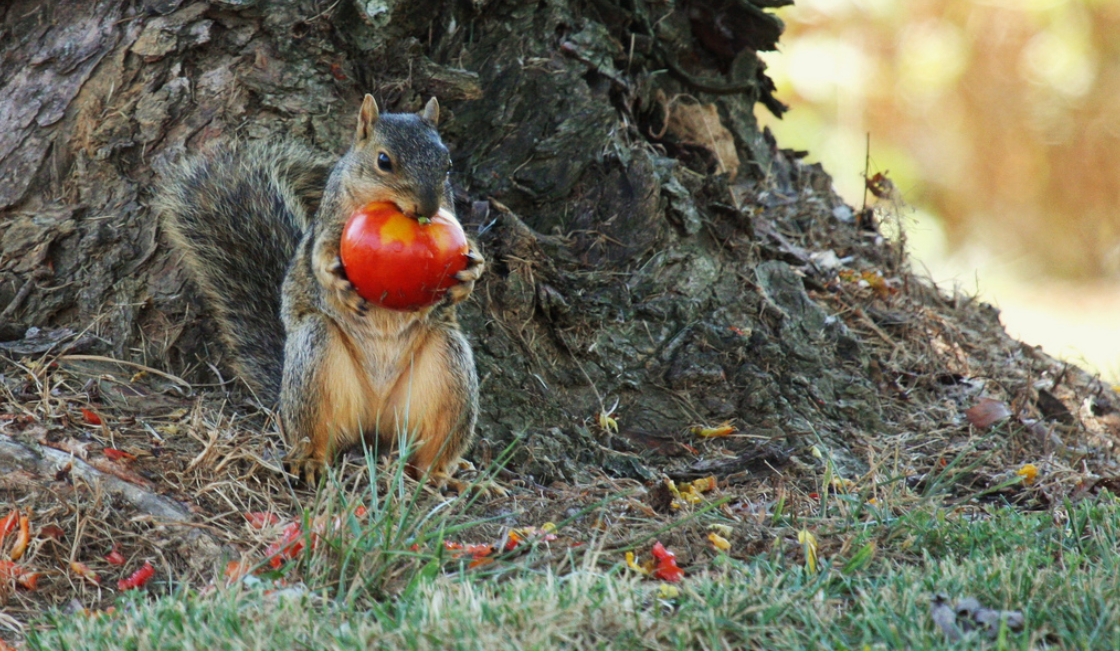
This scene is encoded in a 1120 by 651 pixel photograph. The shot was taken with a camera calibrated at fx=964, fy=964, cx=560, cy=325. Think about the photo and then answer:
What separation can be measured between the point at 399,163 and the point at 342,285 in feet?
1.12

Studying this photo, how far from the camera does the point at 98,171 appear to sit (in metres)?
2.79

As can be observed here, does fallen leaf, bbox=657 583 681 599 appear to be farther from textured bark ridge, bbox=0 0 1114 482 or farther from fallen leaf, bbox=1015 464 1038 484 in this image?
fallen leaf, bbox=1015 464 1038 484

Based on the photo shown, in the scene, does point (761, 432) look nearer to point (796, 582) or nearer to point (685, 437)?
point (685, 437)

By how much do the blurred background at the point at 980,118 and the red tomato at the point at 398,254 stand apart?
208 inches

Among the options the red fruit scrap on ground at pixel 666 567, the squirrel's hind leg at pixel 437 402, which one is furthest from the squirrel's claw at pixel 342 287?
the red fruit scrap on ground at pixel 666 567

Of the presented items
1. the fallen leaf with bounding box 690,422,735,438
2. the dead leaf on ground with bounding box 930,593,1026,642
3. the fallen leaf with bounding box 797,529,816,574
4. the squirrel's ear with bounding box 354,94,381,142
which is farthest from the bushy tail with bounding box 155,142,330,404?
the dead leaf on ground with bounding box 930,593,1026,642

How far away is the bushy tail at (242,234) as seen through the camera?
8.97 ft

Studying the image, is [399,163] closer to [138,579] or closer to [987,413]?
[138,579]

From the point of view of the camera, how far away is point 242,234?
111 inches

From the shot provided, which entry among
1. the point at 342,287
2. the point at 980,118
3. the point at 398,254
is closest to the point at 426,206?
the point at 398,254

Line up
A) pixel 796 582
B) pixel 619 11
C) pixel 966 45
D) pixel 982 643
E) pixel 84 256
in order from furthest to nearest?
1. pixel 966 45
2. pixel 619 11
3. pixel 84 256
4. pixel 796 582
5. pixel 982 643

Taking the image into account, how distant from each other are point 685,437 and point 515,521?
0.77 meters

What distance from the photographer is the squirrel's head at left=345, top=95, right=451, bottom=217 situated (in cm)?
230

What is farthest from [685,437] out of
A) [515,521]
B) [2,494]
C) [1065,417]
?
[2,494]
